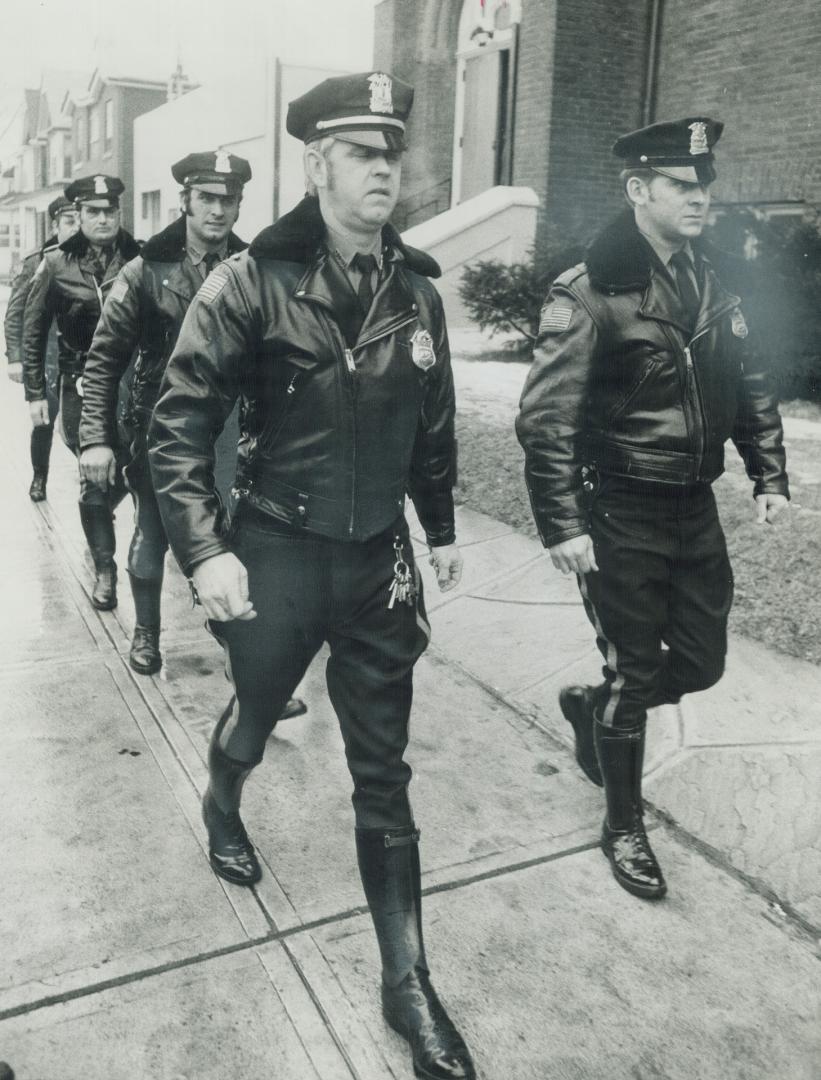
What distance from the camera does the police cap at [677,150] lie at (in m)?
3.26

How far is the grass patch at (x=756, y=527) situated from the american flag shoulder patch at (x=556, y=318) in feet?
7.77

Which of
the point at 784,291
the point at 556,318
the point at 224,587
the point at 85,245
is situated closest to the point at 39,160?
the point at 784,291

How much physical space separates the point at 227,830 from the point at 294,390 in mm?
1412

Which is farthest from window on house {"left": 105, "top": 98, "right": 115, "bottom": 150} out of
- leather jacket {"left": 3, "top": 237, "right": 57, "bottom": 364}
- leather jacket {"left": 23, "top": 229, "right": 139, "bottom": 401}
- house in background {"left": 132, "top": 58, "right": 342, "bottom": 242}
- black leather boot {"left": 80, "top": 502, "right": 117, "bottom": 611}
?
black leather boot {"left": 80, "top": 502, "right": 117, "bottom": 611}

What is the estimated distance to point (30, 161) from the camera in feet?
193

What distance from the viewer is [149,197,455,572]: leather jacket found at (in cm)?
263

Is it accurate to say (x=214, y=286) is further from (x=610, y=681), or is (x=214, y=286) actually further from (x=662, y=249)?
(x=610, y=681)

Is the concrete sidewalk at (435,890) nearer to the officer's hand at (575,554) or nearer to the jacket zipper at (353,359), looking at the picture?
the officer's hand at (575,554)

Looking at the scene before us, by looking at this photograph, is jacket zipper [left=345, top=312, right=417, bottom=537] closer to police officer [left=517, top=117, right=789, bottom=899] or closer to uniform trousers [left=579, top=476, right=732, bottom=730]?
police officer [left=517, top=117, right=789, bottom=899]

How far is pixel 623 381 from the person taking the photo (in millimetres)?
3256

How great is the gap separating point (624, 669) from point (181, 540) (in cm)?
150

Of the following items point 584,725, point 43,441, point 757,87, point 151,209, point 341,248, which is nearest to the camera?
point 341,248

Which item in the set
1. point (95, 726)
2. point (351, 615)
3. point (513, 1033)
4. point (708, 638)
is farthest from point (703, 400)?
point (95, 726)

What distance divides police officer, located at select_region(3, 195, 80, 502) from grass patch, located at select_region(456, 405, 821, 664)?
3088mm
